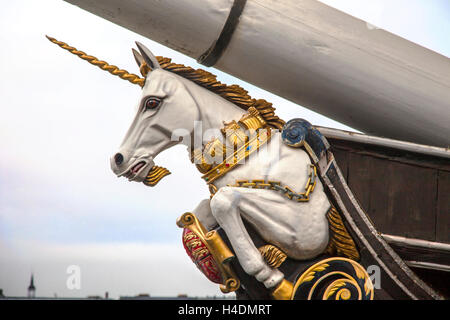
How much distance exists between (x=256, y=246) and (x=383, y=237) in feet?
2.12

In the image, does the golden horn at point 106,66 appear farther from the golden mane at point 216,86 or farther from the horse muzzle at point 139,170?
the horse muzzle at point 139,170

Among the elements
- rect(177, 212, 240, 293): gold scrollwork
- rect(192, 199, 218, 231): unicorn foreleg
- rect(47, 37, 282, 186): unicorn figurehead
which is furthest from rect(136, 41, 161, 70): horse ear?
rect(177, 212, 240, 293): gold scrollwork

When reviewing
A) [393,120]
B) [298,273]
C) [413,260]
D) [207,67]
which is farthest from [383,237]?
[207,67]

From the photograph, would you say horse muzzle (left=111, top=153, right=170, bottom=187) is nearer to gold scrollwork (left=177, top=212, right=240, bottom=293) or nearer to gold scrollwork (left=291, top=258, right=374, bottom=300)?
gold scrollwork (left=177, top=212, right=240, bottom=293)

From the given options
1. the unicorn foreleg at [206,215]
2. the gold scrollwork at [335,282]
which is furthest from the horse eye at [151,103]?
the gold scrollwork at [335,282]

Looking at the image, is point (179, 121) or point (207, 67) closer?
point (179, 121)

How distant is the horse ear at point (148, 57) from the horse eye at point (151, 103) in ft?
0.66

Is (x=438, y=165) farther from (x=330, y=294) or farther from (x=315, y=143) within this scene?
(x=330, y=294)

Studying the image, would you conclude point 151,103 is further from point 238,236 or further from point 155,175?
point 238,236

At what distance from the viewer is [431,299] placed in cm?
358

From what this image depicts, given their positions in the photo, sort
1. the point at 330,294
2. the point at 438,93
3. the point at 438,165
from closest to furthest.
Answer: the point at 330,294, the point at 438,165, the point at 438,93

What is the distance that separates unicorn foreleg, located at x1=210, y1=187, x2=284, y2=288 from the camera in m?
3.47

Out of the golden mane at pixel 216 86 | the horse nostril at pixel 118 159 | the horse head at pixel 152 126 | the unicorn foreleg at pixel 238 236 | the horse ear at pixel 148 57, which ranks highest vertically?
the horse ear at pixel 148 57

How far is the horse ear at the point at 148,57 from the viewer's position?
382cm
